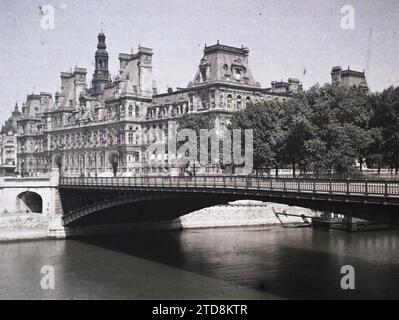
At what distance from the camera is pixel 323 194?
33812 mm

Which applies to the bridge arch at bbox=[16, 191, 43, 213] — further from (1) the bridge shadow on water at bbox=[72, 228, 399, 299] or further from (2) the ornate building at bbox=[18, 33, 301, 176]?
(2) the ornate building at bbox=[18, 33, 301, 176]

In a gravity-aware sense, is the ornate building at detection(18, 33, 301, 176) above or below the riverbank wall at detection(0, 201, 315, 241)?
above

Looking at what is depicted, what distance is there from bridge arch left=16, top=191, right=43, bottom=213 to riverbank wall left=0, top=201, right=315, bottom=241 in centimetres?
502

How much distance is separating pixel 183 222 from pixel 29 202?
1996 centimetres

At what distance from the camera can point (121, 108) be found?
121m

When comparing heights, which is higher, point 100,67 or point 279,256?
point 100,67

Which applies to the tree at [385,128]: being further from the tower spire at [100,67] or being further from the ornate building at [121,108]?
the tower spire at [100,67]

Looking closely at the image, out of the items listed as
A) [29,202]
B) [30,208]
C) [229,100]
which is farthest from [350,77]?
[30,208]

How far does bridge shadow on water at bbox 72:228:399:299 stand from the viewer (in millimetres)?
40344

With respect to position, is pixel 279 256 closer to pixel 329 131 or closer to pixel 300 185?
pixel 329 131

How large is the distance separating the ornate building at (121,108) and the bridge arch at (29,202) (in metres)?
33.8

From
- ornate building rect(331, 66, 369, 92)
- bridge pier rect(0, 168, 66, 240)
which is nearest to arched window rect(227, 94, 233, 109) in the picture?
ornate building rect(331, 66, 369, 92)

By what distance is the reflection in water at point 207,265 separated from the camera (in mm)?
40094

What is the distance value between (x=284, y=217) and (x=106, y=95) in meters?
66.8
